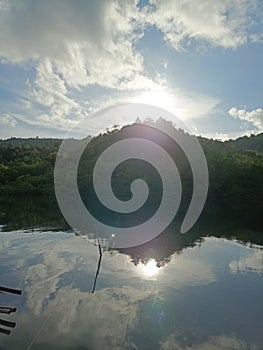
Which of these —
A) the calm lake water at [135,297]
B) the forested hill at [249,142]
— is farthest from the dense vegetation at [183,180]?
the forested hill at [249,142]

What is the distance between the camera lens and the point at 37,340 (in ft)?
32.1

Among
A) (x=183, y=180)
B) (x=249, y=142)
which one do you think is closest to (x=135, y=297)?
(x=183, y=180)

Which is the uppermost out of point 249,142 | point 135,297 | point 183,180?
point 249,142

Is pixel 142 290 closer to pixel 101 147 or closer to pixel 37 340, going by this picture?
pixel 37 340

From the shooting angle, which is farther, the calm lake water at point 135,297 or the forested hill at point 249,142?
the forested hill at point 249,142

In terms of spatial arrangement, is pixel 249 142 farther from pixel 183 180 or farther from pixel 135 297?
pixel 135 297

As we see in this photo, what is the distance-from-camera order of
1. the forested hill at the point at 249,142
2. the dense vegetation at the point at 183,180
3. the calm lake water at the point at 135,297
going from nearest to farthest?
the calm lake water at the point at 135,297
the dense vegetation at the point at 183,180
the forested hill at the point at 249,142

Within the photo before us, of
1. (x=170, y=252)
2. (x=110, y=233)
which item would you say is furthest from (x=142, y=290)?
(x=110, y=233)

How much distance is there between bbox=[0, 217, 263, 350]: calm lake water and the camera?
402 inches

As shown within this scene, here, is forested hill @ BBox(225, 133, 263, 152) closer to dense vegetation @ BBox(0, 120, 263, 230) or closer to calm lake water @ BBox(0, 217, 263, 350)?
dense vegetation @ BBox(0, 120, 263, 230)

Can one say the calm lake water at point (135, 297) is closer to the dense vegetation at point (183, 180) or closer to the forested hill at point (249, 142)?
the dense vegetation at point (183, 180)

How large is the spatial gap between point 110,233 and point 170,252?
25.2 feet

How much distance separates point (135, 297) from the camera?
13.8 metres

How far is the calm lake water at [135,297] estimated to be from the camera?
402 inches
